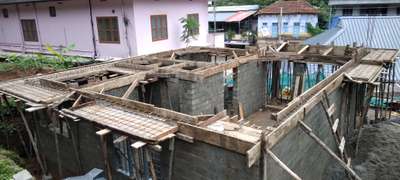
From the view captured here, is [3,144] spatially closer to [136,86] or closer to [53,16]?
[136,86]

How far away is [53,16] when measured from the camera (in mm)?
21016

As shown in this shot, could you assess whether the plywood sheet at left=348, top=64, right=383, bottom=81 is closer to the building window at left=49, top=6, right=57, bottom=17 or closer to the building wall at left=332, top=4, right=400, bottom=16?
the building window at left=49, top=6, right=57, bottom=17

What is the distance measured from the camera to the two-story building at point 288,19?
34188 mm

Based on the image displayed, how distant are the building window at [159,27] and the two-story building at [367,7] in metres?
21.2

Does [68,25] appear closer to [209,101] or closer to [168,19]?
[168,19]

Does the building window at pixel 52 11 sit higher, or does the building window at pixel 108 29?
the building window at pixel 52 11

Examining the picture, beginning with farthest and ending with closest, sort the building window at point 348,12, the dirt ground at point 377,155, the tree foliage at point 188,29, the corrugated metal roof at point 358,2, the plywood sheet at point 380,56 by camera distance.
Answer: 1. the building window at point 348,12
2. the corrugated metal roof at point 358,2
3. the tree foliage at point 188,29
4. the plywood sheet at point 380,56
5. the dirt ground at point 377,155

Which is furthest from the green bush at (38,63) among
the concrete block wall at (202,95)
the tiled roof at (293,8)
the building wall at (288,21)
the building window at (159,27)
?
the tiled roof at (293,8)

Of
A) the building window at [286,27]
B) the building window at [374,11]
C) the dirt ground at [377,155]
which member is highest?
the building window at [374,11]

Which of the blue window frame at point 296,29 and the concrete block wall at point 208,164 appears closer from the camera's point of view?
the concrete block wall at point 208,164

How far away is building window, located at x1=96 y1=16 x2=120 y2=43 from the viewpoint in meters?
18.6

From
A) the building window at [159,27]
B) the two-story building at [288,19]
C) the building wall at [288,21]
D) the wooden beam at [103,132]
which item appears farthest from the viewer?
the building wall at [288,21]

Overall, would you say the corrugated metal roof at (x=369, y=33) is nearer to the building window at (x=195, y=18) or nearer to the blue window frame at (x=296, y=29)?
the building window at (x=195, y=18)

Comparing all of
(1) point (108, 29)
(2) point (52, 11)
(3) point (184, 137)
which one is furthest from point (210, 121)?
(2) point (52, 11)
